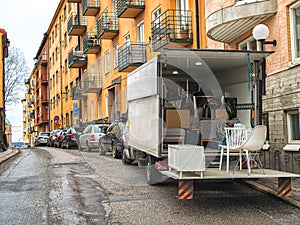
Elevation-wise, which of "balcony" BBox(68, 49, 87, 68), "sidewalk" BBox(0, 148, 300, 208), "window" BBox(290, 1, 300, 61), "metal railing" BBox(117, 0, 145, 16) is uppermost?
"metal railing" BBox(117, 0, 145, 16)

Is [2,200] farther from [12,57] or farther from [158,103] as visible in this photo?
[12,57]

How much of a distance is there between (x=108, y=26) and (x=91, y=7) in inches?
185

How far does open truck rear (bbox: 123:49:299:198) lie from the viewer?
936cm

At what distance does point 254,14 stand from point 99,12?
76.7ft

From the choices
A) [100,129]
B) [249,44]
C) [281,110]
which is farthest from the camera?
[100,129]

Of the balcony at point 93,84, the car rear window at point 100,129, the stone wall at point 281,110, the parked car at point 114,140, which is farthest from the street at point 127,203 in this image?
the balcony at point 93,84

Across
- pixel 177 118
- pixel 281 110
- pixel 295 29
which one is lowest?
pixel 177 118

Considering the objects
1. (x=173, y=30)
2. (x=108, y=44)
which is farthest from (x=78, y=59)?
(x=173, y=30)

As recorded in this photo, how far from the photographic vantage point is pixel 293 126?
12344 mm

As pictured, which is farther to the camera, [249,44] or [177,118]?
[249,44]

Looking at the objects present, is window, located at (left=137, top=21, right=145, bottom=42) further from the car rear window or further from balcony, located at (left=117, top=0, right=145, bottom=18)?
the car rear window

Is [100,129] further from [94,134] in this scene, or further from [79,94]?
[79,94]

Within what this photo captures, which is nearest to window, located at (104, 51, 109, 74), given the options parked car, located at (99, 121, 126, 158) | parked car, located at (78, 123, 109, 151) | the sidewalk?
parked car, located at (78, 123, 109, 151)

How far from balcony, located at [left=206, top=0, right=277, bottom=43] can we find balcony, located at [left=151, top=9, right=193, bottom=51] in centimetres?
405
